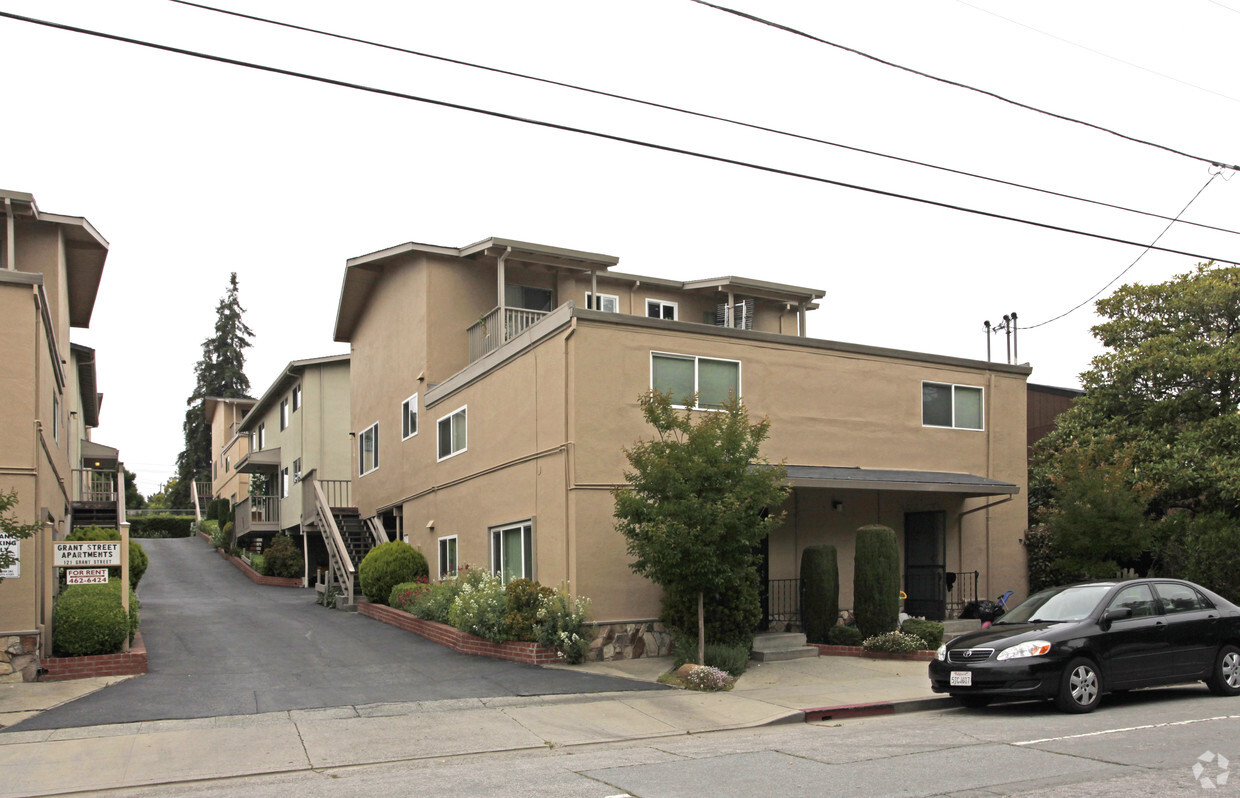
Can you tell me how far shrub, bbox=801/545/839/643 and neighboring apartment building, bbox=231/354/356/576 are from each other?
57.4 feet

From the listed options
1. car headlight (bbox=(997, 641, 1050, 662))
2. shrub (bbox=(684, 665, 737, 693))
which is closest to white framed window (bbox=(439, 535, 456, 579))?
shrub (bbox=(684, 665, 737, 693))

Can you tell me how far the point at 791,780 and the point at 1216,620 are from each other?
296 inches

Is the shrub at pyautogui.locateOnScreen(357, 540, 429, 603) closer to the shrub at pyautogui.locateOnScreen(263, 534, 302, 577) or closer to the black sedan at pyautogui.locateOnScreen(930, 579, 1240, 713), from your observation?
the shrub at pyautogui.locateOnScreen(263, 534, 302, 577)

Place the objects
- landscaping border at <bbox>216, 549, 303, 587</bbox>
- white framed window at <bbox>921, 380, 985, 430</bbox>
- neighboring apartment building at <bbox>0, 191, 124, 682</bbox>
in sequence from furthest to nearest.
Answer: landscaping border at <bbox>216, 549, 303, 587</bbox>
white framed window at <bbox>921, 380, 985, 430</bbox>
neighboring apartment building at <bbox>0, 191, 124, 682</bbox>

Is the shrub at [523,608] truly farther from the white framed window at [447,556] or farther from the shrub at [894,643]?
the white framed window at [447,556]

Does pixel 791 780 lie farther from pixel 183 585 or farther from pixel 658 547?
pixel 183 585

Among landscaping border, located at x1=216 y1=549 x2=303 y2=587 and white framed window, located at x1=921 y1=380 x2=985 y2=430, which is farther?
landscaping border, located at x1=216 y1=549 x2=303 y2=587

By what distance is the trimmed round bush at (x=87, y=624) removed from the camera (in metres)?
13.9

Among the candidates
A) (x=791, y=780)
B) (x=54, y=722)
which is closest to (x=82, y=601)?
(x=54, y=722)

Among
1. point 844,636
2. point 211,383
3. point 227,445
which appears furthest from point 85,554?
point 211,383

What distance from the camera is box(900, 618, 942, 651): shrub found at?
650 inches

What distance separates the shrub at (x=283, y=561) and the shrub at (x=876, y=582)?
2118 centimetres

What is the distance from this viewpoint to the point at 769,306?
28.5 meters

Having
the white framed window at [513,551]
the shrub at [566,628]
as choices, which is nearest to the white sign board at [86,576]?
the shrub at [566,628]
